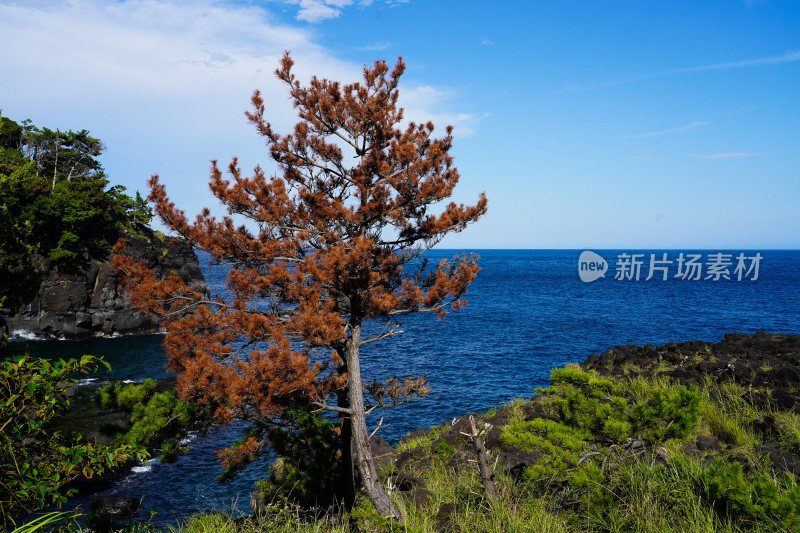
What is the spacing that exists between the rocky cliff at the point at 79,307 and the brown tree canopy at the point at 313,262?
3048 cm

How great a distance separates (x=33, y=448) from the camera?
3.54 m

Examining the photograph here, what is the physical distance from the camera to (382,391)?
992 centimetres

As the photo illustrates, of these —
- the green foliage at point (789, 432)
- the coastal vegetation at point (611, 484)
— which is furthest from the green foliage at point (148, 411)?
the green foliage at point (789, 432)

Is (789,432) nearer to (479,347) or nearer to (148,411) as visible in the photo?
(148,411)

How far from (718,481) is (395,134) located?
813 cm

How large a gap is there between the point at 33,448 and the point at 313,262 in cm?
501

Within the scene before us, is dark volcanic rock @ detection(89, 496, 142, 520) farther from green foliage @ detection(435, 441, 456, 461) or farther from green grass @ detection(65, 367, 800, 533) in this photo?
green foliage @ detection(435, 441, 456, 461)

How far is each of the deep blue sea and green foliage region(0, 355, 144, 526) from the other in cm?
351

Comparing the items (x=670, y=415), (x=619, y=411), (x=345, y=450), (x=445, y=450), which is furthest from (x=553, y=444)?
(x=445, y=450)

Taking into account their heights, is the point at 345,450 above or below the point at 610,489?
below

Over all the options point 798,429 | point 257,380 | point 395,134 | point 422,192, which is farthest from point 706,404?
point 257,380

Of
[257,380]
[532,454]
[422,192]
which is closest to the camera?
[257,380]

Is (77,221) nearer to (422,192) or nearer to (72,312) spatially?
(72,312)

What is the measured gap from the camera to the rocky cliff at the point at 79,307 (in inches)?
1352
